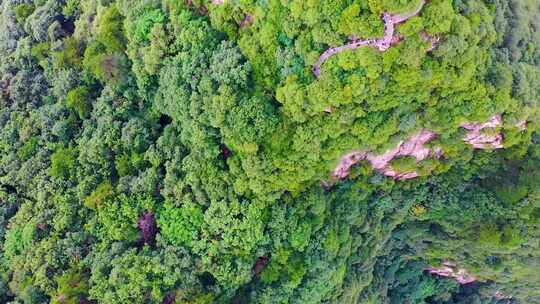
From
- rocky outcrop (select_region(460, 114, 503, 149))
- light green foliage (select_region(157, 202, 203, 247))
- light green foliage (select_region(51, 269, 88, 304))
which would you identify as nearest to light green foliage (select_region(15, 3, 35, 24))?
light green foliage (select_region(157, 202, 203, 247))

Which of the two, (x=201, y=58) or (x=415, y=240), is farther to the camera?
(x=415, y=240)

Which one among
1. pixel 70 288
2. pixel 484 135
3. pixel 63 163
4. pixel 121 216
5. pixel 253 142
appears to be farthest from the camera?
pixel 63 163

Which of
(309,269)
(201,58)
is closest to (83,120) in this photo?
(201,58)

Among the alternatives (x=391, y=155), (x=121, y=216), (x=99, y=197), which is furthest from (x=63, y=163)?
(x=391, y=155)

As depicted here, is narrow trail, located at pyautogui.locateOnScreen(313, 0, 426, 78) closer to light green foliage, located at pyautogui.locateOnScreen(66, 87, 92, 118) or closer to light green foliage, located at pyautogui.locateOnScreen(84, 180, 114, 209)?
light green foliage, located at pyautogui.locateOnScreen(84, 180, 114, 209)

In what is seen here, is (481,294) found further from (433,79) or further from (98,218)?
(98,218)

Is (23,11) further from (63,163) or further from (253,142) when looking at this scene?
(253,142)
